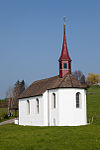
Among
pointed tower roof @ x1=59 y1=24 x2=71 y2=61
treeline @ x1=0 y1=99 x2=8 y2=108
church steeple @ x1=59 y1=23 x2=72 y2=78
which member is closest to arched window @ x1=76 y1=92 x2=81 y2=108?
church steeple @ x1=59 y1=23 x2=72 y2=78

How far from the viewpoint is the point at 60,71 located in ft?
123

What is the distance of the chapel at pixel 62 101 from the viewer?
3384cm

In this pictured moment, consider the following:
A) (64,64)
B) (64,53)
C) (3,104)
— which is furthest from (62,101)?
(3,104)

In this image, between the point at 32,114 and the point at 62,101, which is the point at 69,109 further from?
the point at 32,114

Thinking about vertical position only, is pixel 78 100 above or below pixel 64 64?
below

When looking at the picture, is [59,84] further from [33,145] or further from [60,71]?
[33,145]

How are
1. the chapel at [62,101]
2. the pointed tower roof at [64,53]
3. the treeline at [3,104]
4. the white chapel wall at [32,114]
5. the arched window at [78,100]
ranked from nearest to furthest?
1. the chapel at [62,101]
2. the arched window at [78,100]
3. the white chapel wall at [32,114]
4. the pointed tower roof at [64,53]
5. the treeline at [3,104]

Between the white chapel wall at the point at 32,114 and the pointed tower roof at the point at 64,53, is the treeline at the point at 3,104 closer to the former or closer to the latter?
the white chapel wall at the point at 32,114

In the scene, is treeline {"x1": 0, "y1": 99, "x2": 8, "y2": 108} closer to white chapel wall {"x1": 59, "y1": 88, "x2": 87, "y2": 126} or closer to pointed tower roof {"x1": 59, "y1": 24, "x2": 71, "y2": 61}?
pointed tower roof {"x1": 59, "y1": 24, "x2": 71, "y2": 61}

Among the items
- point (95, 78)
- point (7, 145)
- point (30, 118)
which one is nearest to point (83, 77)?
point (95, 78)

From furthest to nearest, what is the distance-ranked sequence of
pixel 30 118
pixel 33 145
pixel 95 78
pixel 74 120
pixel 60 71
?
pixel 95 78 < pixel 30 118 < pixel 60 71 < pixel 74 120 < pixel 33 145

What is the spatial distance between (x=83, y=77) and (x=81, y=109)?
127381 mm

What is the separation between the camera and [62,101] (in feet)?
111

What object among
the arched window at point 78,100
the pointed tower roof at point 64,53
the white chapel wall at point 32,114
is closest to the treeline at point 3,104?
the white chapel wall at point 32,114
